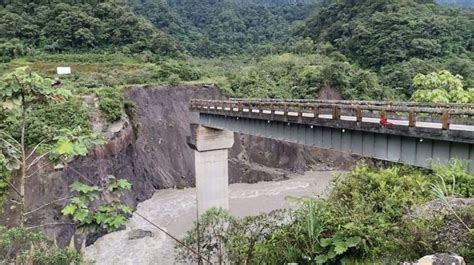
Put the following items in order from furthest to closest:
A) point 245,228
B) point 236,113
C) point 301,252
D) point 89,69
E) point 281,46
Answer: point 281,46 → point 89,69 → point 236,113 → point 245,228 → point 301,252

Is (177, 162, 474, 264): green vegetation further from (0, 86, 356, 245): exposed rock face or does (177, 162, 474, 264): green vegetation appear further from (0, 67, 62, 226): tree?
(0, 86, 356, 245): exposed rock face

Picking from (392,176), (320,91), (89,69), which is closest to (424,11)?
(320,91)

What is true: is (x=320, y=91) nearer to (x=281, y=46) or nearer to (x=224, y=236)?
(x=281, y=46)

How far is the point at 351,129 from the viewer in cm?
1572

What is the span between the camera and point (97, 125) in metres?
31.4

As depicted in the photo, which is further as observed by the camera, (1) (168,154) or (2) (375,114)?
(1) (168,154)

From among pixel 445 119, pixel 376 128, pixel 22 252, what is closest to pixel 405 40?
pixel 376 128

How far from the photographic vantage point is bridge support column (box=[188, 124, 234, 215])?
27.9 m

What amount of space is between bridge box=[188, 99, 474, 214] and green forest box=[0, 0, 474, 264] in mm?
864

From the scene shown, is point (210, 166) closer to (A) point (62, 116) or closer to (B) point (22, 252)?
(A) point (62, 116)

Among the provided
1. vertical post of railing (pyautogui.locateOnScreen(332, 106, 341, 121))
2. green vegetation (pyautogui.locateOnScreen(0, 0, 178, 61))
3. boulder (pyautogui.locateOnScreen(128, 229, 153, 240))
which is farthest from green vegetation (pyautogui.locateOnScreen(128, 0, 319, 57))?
vertical post of railing (pyautogui.locateOnScreen(332, 106, 341, 121))

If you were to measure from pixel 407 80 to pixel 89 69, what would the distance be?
3977 centimetres

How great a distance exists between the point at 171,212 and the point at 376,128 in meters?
20.8

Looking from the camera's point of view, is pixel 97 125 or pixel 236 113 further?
pixel 97 125
